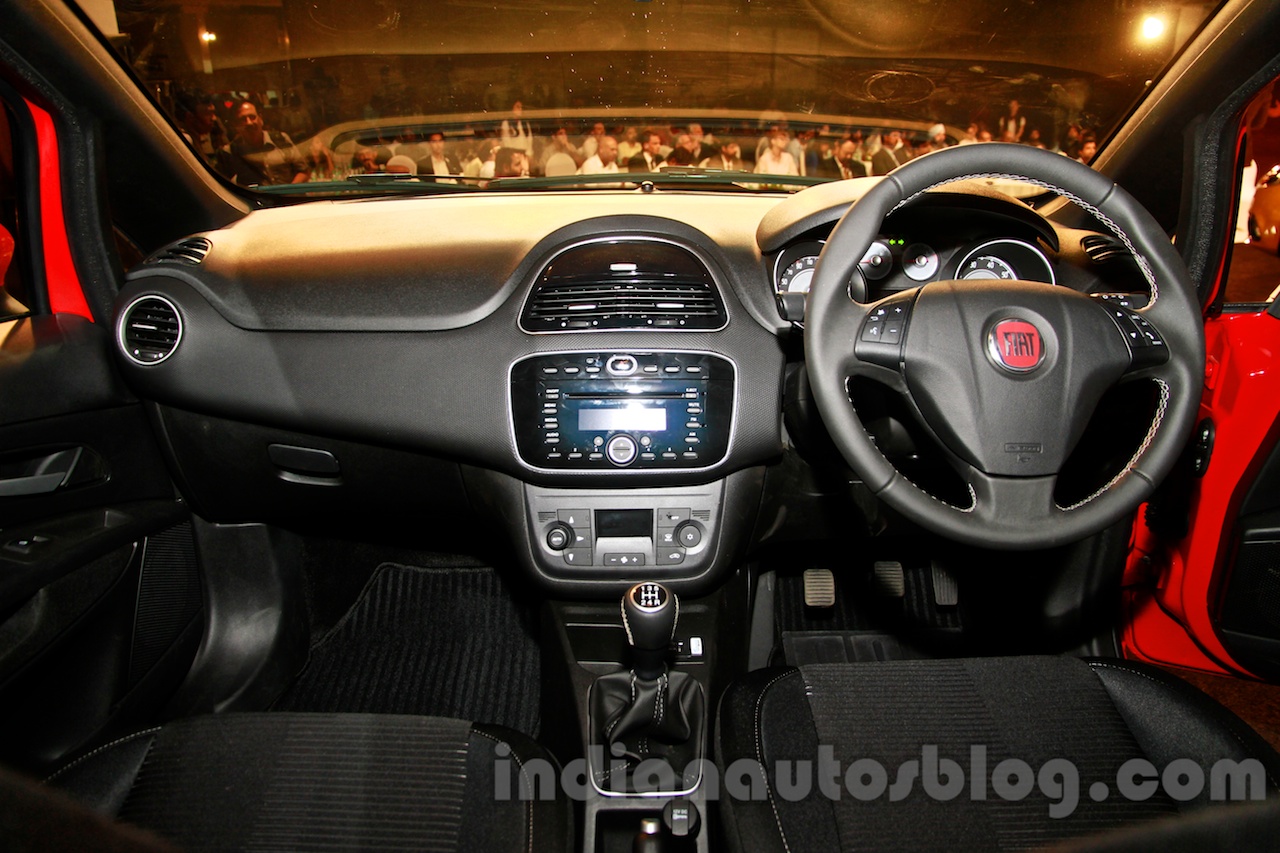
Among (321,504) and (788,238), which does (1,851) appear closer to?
(788,238)

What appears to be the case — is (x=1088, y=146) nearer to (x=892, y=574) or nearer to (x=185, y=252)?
(x=892, y=574)

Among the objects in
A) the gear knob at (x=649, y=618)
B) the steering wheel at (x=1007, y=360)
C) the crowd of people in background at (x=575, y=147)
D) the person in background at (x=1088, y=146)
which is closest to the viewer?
the steering wheel at (x=1007, y=360)

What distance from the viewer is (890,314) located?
122cm

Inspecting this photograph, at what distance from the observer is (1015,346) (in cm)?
119

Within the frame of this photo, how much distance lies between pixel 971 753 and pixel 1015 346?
2.11 ft

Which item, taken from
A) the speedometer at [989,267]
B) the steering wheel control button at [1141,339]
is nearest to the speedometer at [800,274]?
the speedometer at [989,267]

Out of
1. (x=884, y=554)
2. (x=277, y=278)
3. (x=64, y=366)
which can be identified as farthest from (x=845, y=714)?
(x=64, y=366)

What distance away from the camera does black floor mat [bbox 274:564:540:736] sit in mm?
2152

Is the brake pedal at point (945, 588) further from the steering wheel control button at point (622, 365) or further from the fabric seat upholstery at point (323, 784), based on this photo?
the fabric seat upholstery at point (323, 784)

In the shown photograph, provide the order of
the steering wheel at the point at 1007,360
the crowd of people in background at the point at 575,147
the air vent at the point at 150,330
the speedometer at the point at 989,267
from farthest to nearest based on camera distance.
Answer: the crowd of people in background at the point at 575,147 < the air vent at the point at 150,330 < the speedometer at the point at 989,267 < the steering wheel at the point at 1007,360

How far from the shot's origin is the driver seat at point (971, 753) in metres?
1.22

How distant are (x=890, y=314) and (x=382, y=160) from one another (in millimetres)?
1303

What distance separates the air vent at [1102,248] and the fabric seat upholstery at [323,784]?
130 cm

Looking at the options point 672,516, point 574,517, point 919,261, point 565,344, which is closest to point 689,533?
point 672,516
